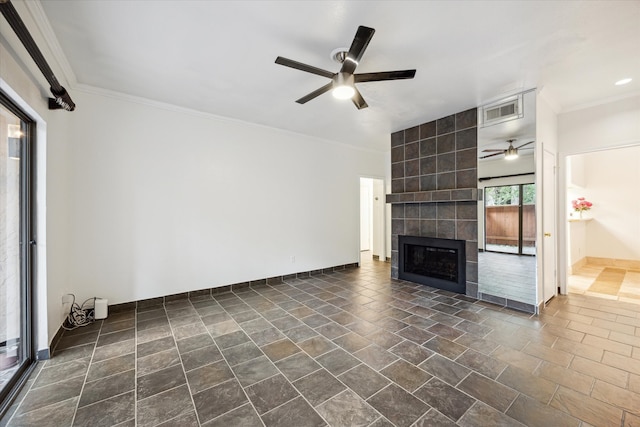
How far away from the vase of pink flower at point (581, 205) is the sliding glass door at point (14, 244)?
30.0ft

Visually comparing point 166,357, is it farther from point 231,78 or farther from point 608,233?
point 608,233

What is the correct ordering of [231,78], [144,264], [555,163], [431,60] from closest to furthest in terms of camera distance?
[431,60], [231,78], [144,264], [555,163]

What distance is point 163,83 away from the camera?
304cm

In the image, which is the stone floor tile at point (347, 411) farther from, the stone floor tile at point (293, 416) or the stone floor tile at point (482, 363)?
the stone floor tile at point (482, 363)

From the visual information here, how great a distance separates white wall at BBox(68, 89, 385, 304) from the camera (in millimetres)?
3182

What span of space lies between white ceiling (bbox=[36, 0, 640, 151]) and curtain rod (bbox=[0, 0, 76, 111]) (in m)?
0.40

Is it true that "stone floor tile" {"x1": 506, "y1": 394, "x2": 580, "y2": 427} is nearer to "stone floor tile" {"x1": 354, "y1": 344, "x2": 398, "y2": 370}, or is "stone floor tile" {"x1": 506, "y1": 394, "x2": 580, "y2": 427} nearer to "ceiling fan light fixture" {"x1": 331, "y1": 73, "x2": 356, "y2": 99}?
"stone floor tile" {"x1": 354, "y1": 344, "x2": 398, "y2": 370}

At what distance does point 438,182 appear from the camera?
4238 millimetres

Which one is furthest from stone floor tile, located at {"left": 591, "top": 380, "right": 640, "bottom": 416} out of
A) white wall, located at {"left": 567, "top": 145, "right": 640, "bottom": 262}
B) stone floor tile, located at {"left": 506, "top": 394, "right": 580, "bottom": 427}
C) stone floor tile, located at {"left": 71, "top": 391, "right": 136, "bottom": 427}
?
white wall, located at {"left": 567, "top": 145, "right": 640, "bottom": 262}

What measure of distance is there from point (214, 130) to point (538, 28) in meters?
3.87

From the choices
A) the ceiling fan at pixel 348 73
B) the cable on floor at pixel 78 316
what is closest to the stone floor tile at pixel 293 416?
the ceiling fan at pixel 348 73

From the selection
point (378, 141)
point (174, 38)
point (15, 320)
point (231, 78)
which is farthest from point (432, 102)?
point (15, 320)

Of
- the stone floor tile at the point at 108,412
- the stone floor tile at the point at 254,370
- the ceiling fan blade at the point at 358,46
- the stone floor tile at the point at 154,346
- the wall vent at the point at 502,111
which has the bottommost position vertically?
the stone floor tile at the point at 108,412

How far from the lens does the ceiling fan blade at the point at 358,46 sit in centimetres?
180
